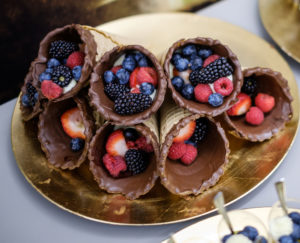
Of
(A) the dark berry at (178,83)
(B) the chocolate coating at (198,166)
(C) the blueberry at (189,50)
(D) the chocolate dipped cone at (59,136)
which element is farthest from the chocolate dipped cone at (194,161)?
(D) the chocolate dipped cone at (59,136)

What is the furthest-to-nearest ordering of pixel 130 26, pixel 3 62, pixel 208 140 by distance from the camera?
pixel 130 26 < pixel 3 62 < pixel 208 140

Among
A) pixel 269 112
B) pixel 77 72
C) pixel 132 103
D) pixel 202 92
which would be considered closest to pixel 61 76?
pixel 77 72

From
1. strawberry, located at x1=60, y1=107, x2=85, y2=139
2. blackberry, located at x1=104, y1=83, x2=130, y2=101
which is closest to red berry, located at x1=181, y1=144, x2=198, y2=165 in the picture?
blackberry, located at x1=104, y1=83, x2=130, y2=101

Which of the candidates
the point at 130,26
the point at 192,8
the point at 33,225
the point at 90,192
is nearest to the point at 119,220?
the point at 90,192

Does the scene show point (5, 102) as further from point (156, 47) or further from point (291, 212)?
point (291, 212)

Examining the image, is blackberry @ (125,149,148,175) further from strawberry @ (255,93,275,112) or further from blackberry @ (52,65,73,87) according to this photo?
strawberry @ (255,93,275,112)

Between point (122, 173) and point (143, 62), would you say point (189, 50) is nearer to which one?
point (143, 62)

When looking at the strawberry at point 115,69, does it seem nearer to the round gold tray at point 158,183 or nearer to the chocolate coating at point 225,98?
the chocolate coating at point 225,98
